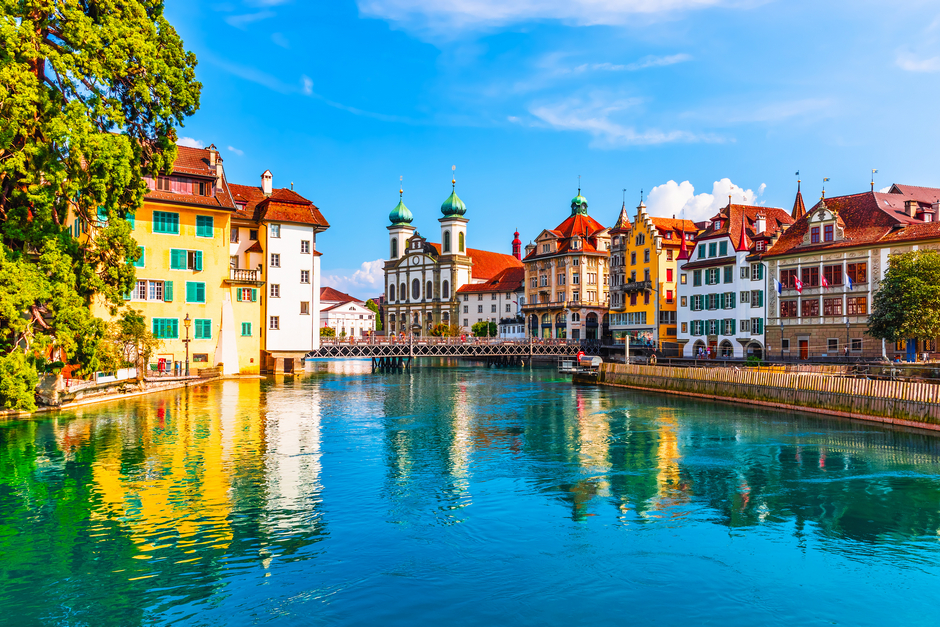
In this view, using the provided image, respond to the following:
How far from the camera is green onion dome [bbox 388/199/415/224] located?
147 metres

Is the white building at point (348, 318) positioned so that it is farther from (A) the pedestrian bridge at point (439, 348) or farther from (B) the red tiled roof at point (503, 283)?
(A) the pedestrian bridge at point (439, 348)

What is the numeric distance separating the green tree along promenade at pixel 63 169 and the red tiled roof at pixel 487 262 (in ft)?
357

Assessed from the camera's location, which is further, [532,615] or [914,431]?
[914,431]

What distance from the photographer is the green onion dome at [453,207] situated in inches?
5394

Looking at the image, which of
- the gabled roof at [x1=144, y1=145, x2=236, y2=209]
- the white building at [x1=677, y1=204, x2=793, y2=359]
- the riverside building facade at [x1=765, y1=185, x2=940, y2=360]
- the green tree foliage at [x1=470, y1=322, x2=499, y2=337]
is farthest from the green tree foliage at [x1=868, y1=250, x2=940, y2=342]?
the green tree foliage at [x1=470, y1=322, x2=499, y2=337]

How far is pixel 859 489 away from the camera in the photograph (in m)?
18.5

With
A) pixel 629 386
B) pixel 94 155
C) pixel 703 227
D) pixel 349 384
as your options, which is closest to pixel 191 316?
pixel 349 384

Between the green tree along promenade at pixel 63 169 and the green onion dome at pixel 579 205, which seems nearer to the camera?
the green tree along promenade at pixel 63 169

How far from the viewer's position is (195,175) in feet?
181

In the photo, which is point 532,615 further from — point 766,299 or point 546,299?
point 546,299

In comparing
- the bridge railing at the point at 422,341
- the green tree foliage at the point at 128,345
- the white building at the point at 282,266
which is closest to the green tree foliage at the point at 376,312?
the bridge railing at the point at 422,341

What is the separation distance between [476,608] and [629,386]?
44256 mm

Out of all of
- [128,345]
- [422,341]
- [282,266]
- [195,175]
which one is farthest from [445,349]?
[128,345]

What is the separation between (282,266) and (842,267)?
47.9m
